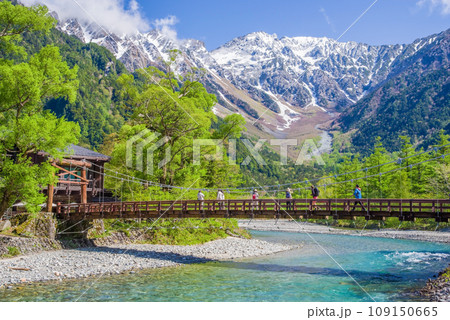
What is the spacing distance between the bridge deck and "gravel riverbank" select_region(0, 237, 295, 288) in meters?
2.45

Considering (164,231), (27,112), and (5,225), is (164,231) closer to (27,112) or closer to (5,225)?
(5,225)

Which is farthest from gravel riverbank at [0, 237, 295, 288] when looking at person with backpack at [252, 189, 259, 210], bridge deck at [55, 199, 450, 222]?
person with backpack at [252, 189, 259, 210]

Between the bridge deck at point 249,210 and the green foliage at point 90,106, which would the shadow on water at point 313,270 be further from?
the green foliage at point 90,106

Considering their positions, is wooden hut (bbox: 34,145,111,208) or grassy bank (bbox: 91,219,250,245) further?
wooden hut (bbox: 34,145,111,208)

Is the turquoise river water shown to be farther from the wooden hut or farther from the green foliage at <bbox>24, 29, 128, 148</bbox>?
the green foliage at <bbox>24, 29, 128, 148</bbox>

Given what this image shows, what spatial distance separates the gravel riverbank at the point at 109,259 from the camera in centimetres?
1841

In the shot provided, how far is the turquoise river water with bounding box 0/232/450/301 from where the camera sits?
15.5m

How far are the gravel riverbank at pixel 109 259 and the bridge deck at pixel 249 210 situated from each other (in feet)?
8.04

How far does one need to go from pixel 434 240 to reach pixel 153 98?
29.7 meters

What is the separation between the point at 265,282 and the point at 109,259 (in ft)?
30.3

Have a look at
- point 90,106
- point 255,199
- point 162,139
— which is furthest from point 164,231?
point 90,106
